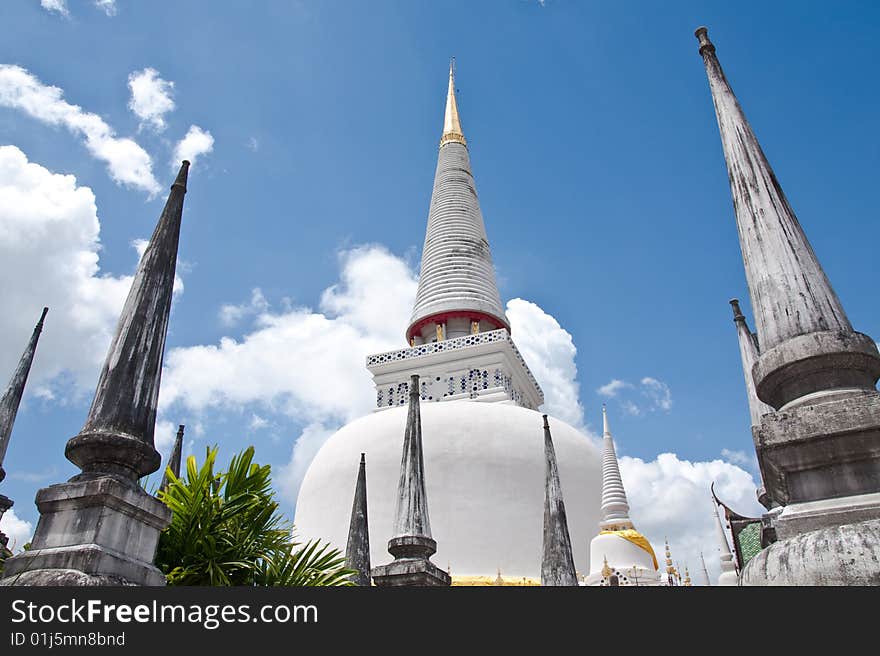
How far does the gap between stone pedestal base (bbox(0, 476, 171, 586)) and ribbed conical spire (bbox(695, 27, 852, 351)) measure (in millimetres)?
Answer: 4546

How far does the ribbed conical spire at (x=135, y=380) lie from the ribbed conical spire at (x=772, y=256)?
15.0ft

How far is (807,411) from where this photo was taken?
12.1ft

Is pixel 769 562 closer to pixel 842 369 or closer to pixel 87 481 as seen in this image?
pixel 842 369

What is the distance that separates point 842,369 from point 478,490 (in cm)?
1720

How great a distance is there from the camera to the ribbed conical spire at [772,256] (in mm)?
4051

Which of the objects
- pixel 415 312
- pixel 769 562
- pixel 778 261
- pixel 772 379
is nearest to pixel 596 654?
pixel 769 562

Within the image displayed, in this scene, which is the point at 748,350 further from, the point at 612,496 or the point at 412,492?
the point at 612,496

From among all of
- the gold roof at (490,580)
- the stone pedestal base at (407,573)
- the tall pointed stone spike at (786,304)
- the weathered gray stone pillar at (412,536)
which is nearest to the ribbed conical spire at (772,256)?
the tall pointed stone spike at (786,304)

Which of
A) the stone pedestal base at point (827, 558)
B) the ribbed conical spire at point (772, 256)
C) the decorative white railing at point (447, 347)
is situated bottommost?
the stone pedestal base at point (827, 558)

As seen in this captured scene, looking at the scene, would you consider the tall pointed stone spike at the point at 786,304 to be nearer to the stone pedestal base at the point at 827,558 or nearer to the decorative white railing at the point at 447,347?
the stone pedestal base at the point at 827,558

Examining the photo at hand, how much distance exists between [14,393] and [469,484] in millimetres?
13293

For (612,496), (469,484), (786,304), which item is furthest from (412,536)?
(612,496)

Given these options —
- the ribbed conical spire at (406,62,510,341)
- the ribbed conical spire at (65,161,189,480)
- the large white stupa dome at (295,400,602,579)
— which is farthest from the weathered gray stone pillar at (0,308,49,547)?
the ribbed conical spire at (406,62,510,341)

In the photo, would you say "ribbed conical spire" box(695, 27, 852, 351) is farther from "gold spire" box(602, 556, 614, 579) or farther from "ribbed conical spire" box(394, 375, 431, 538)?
"gold spire" box(602, 556, 614, 579)
